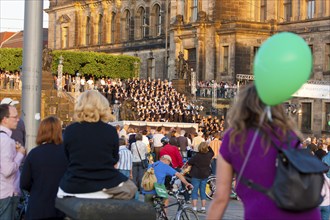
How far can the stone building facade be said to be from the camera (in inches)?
2035

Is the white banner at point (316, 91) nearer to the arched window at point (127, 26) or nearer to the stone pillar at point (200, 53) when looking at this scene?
the stone pillar at point (200, 53)

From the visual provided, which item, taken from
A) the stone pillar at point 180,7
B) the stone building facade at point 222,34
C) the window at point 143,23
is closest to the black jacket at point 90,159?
the stone building facade at point 222,34

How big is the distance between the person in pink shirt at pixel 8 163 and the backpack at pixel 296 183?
4.00 m

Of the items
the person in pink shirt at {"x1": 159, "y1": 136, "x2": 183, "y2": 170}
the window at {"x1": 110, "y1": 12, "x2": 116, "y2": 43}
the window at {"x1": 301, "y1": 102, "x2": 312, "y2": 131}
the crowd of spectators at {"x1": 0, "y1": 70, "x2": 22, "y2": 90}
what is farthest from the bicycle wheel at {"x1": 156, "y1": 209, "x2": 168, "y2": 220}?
the window at {"x1": 110, "y1": 12, "x2": 116, "y2": 43}

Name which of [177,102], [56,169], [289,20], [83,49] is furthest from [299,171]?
[83,49]

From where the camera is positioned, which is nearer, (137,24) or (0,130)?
(0,130)

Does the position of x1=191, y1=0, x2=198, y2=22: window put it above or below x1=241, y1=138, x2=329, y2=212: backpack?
above

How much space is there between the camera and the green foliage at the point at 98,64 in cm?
6881

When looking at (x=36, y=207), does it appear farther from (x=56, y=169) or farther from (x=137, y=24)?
(x=137, y=24)

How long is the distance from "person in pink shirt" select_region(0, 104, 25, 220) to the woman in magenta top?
3522mm

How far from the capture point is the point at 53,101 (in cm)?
5222

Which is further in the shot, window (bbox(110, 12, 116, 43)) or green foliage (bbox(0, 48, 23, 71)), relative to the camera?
window (bbox(110, 12, 116, 43))

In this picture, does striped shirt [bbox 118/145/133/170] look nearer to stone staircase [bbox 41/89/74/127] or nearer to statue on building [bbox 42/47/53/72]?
stone staircase [bbox 41/89/74/127]

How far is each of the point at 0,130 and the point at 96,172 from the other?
1.90 metres
